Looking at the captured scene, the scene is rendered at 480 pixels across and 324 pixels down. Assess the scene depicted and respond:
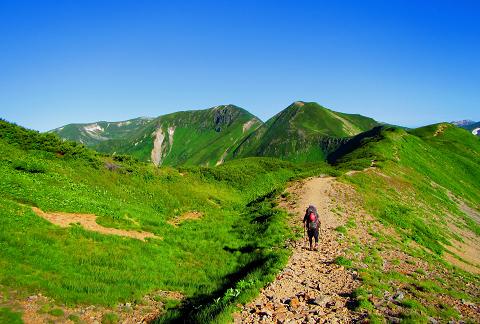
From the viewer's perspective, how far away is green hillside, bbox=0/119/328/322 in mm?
16312

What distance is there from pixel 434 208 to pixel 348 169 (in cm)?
1306

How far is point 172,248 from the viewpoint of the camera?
25000 millimetres

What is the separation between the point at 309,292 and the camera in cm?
1545

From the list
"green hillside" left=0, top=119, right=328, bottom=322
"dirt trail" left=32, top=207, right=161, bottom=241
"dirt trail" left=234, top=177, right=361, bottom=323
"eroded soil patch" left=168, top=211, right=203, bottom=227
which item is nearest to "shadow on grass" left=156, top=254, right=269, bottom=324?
"green hillside" left=0, top=119, right=328, bottom=322

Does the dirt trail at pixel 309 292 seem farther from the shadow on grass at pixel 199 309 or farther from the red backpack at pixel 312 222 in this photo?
the red backpack at pixel 312 222

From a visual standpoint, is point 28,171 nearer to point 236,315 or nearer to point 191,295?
point 191,295

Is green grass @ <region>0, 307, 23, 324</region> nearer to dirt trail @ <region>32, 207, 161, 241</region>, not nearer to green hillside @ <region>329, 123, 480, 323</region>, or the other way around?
dirt trail @ <region>32, 207, 161, 241</region>

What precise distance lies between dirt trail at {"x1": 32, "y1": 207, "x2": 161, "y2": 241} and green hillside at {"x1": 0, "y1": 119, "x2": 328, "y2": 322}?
1.71 feet

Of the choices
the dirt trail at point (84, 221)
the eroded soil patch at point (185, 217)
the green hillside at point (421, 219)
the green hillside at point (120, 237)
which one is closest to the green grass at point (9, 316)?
the green hillside at point (120, 237)

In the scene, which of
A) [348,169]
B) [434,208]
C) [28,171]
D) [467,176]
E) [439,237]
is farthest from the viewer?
[467,176]

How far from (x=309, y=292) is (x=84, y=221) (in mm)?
17168

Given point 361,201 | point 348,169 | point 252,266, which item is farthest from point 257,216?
point 348,169

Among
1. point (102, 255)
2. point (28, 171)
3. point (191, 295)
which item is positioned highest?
point (28, 171)

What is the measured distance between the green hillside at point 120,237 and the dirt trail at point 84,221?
0.52 meters
